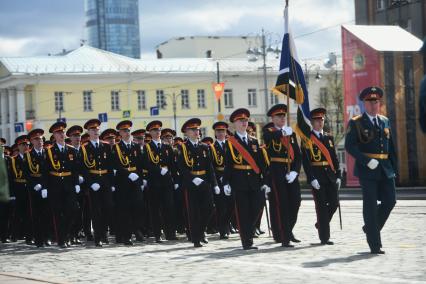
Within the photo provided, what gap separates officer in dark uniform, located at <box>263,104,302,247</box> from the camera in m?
13.8

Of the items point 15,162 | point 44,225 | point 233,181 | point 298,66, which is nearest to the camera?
point 233,181

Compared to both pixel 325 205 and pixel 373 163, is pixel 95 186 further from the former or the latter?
pixel 373 163

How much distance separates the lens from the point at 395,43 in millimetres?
32031

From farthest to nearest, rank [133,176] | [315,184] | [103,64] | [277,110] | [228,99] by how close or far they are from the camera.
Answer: [228,99] < [103,64] < [133,176] < [277,110] < [315,184]

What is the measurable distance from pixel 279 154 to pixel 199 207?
1539 millimetres

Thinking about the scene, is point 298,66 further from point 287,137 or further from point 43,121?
point 43,121

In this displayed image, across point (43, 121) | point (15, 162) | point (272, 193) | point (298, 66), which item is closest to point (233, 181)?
point (272, 193)

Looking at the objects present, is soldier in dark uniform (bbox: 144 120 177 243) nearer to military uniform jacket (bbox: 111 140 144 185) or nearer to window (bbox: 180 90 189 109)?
military uniform jacket (bbox: 111 140 144 185)

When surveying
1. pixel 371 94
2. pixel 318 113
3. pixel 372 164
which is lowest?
pixel 372 164

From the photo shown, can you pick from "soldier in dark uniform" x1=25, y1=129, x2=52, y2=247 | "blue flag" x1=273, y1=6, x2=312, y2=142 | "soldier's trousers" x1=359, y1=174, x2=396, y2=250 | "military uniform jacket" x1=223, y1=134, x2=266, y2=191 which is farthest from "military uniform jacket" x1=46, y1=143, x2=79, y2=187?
"soldier's trousers" x1=359, y1=174, x2=396, y2=250

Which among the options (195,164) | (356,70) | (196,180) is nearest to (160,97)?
(356,70)

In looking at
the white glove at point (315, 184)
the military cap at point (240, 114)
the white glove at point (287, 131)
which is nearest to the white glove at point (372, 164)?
the white glove at point (315, 184)

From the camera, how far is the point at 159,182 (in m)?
16.4

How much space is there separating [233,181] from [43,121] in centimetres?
6859
